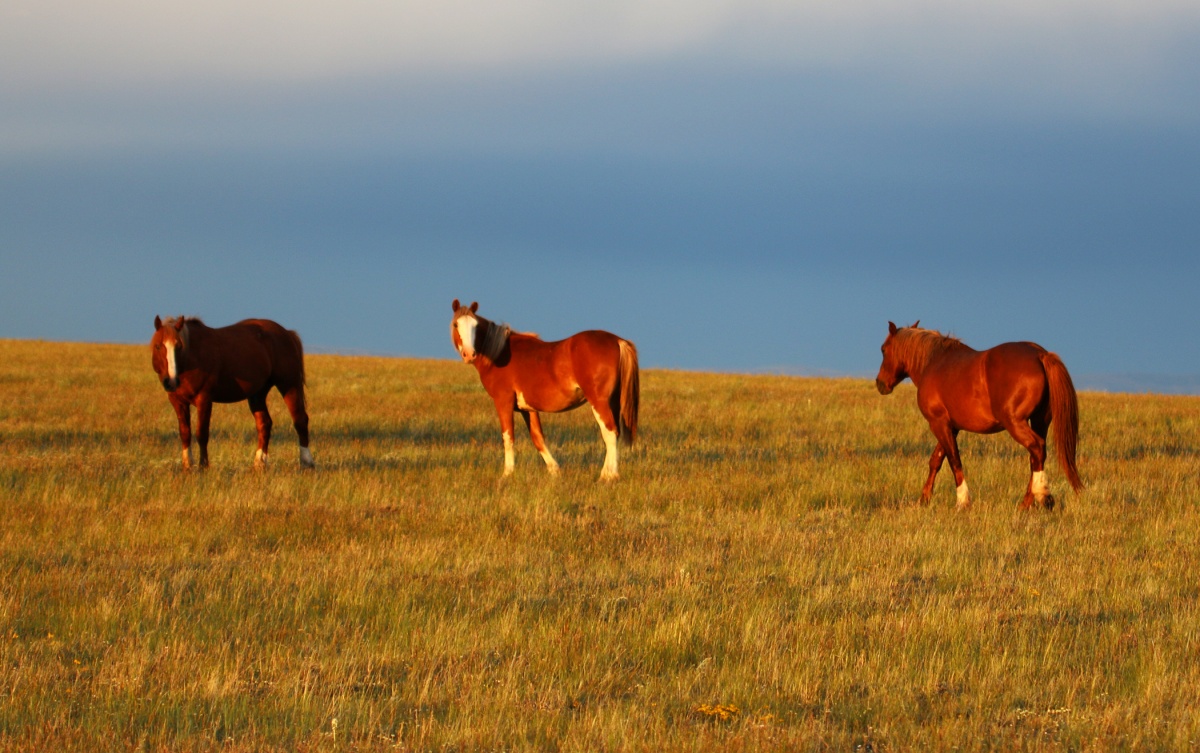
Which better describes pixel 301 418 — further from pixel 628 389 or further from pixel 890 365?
pixel 890 365

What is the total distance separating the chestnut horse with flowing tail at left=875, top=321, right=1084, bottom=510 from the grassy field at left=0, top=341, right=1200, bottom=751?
0.46 m

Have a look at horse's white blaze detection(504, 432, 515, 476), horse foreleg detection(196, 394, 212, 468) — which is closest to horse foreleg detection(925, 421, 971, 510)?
horse's white blaze detection(504, 432, 515, 476)

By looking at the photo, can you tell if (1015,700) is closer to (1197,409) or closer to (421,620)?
(421,620)

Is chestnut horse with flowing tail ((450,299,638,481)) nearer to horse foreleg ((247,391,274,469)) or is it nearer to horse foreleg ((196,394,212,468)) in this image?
horse foreleg ((247,391,274,469))

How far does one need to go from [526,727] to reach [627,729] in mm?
447

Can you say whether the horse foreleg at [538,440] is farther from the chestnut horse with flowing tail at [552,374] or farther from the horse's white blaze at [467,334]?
the horse's white blaze at [467,334]

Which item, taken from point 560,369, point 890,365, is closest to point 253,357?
point 560,369

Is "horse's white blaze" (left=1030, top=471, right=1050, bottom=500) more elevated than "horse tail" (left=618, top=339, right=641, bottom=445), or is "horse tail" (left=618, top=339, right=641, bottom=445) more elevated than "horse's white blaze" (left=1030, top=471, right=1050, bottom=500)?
"horse tail" (left=618, top=339, right=641, bottom=445)

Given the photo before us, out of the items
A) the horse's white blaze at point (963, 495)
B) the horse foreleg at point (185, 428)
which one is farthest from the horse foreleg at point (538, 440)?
the horse's white blaze at point (963, 495)

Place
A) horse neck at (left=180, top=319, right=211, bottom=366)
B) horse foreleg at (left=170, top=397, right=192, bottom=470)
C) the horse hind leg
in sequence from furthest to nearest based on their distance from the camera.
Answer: horse foreleg at (left=170, top=397, right=192, bottom=470) < horse neck at (left=180, top=319, right=211, bottom=366) < the horse hind leg

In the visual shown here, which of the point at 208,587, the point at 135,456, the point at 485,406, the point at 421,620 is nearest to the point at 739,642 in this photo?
the point at 421,620

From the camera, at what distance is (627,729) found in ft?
14.8

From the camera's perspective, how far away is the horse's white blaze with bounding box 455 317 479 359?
13.3m

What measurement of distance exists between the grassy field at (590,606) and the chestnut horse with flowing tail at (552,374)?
652 millimetres
